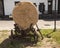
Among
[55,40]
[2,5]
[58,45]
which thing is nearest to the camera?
[58,45]

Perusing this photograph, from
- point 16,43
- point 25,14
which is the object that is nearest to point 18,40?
point 16,43

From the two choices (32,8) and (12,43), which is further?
(32,8)

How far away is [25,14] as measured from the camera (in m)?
13.3

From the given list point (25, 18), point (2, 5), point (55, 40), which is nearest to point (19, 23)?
point (25, 18)

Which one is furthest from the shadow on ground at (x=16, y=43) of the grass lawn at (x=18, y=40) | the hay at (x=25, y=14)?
the hay at (x=25, y=14)

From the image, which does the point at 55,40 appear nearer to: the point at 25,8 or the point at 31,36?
the point at 31,36

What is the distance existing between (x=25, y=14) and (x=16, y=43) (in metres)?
1.95

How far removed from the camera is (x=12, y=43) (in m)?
12.4

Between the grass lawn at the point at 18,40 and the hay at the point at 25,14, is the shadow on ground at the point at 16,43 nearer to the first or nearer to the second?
the grass lawn at the point at 18,40

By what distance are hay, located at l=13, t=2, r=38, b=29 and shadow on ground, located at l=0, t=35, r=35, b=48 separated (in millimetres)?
867

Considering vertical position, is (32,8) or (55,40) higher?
(32,8)

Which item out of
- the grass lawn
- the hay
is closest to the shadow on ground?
the grass lawn

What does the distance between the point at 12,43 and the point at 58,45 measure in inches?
99.4

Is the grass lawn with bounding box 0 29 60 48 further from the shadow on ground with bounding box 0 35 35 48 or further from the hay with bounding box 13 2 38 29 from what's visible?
the hay with bounding box 13 2 38 29
